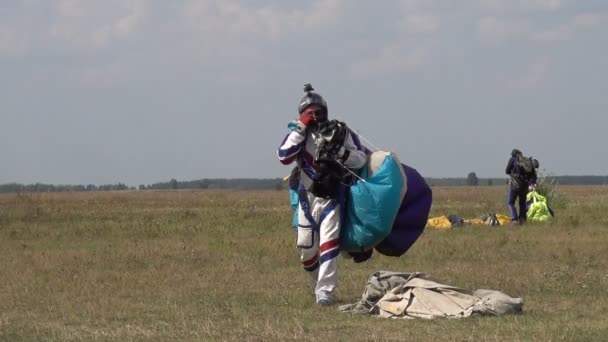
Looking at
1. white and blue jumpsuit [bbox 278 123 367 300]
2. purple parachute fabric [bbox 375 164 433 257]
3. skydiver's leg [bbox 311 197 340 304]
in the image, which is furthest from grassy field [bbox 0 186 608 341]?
purple parachute fabric [bbox 375 164 433 257]

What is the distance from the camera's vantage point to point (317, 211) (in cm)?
948

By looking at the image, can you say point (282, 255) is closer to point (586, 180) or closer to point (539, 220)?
point (539, 220)

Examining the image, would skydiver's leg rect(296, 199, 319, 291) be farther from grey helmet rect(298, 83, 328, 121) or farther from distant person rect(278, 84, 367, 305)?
grey helmet rect(298, 83, 328, 121)

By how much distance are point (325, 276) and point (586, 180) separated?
159 meters

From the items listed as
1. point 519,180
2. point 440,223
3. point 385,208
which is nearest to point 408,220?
point 385,208

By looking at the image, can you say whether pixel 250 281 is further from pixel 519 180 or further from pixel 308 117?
pixel 519 180

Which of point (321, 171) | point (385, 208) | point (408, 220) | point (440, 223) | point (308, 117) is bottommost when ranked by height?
point (440, 223)

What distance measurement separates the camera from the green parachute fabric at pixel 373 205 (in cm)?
927

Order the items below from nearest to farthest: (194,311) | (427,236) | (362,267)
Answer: (194,311), (362,267), (427,236)

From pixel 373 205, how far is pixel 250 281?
9.32 ft

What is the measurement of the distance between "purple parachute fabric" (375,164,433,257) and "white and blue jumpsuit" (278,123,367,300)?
0.55 metres

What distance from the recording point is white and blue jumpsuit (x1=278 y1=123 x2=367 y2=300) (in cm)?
927

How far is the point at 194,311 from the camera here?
919 cm

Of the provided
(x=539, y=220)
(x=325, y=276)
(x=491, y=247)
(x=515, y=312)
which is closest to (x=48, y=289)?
(x=325, y=276)
